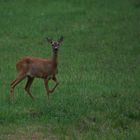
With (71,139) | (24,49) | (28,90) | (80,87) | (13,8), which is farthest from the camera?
(13,8)

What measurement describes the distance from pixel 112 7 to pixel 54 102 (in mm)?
18819

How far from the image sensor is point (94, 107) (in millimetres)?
14141

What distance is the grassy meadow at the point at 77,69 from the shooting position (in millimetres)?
12344

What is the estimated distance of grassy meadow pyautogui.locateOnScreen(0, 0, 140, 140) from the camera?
40.5 ft

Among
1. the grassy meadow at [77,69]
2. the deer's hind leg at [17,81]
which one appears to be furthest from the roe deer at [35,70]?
the grassy meadow at [77,69]

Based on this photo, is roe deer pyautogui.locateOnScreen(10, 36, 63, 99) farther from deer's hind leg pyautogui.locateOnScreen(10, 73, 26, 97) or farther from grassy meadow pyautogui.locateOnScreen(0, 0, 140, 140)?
grassy meadow pyautogui.locateOnScreen(0, 0, 140, 140)

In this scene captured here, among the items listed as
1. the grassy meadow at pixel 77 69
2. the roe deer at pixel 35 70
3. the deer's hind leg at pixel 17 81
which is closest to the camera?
the grassy meadow at pixel 77 69

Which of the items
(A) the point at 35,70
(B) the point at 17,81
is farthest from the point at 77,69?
(B) the point at 17,81

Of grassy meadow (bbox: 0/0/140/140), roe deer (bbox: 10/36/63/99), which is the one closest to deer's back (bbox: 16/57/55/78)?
roe deer (bbox: 10/36/63/99)

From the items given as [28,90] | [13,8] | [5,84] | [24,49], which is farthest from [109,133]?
[13,8]

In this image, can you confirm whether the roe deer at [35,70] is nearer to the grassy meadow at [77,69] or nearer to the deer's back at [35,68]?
the deer's back at [35,68]

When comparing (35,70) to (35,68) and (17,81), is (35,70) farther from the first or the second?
(17,81)

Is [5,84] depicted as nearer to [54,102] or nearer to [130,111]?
[54,102]

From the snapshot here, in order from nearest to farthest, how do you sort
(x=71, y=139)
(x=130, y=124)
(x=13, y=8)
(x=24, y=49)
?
1. (x=71, y=139)
2. (x=130, y=124)
3. (x=24, y=49)
4. (x=13, y=8)
